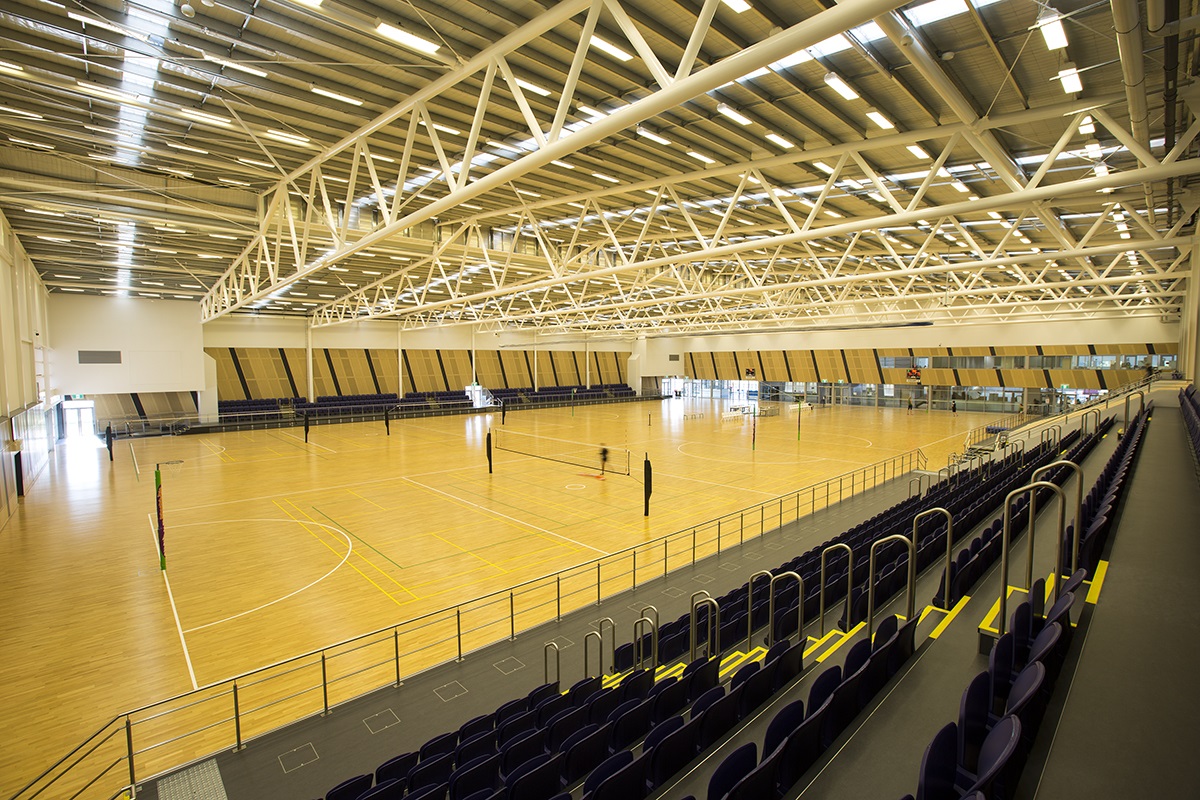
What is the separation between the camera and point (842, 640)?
639cm

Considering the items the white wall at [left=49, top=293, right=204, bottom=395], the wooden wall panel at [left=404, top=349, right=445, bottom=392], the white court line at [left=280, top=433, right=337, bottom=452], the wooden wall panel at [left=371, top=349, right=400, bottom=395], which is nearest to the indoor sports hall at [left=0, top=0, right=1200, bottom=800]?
the white wall at [left=49, top=293, right=204, bottom=395]

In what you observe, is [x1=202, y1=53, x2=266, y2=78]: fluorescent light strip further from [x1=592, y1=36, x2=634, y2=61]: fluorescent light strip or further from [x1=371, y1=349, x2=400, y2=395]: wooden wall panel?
[x1=371, y1=349, x2=400, y2=395]: wooden wall panel

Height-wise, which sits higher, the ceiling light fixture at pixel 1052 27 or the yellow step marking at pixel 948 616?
the ceiling light fixture at pixel 1052 27

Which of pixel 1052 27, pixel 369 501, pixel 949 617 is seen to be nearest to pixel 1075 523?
pixel 949 617

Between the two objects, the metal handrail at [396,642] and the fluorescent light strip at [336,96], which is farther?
the fluorescent light strip at [336,96]

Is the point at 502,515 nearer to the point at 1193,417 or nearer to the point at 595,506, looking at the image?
the point at 595,506

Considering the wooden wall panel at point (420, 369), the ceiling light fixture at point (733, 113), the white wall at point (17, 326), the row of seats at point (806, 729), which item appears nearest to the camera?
the row of seats at point (806, 729)

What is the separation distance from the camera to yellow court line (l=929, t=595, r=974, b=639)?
527 cm

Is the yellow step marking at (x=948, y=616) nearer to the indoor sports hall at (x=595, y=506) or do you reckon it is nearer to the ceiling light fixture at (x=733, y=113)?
the indoor sports hall at (x=595, y=506)

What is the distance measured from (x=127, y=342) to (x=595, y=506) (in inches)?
1127

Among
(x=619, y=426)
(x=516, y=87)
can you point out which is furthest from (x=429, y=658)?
(x=619, y=426)

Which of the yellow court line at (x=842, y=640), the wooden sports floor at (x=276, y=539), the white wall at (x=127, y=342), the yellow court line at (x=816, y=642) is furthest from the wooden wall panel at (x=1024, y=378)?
the white wall at (x=127, y=342)

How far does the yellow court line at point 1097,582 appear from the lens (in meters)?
4.88

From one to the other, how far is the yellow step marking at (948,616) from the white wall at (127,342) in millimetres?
37314
